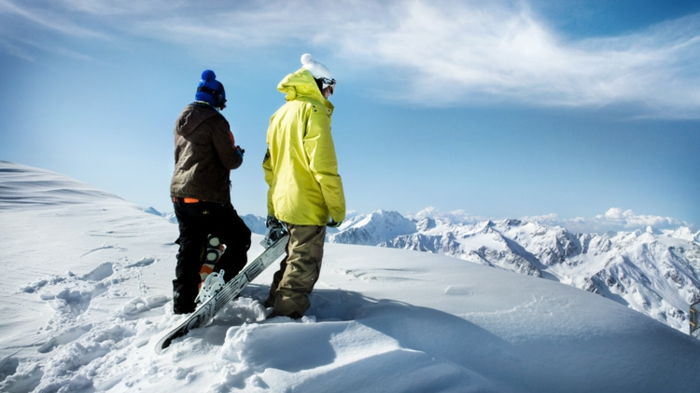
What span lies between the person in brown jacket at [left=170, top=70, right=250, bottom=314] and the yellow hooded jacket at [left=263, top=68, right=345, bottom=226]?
22.9 inches

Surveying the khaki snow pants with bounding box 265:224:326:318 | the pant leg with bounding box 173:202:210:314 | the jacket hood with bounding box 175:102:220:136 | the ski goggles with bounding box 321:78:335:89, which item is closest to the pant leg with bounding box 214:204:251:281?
the pant leg with bounding box 173:202:210:314

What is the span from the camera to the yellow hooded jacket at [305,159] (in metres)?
3.56

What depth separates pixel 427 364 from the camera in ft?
8.40

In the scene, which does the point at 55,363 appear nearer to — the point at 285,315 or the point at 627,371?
the point at 285,315

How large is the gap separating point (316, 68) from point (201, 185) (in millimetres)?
1691

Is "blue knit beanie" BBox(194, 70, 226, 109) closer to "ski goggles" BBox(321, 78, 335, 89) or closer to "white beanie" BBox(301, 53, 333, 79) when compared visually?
"white beanie" BBox(301, 53, 333, 79)

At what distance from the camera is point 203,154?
13.1 feet

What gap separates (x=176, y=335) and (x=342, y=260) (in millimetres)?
4075

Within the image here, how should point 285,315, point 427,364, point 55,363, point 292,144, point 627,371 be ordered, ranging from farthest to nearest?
point 292,144, point 285,315, point 55,363, point 627,371, point 427,364

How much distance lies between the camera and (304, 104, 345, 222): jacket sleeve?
3.54m

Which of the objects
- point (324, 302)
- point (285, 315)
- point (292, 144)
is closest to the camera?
point (285, 315)

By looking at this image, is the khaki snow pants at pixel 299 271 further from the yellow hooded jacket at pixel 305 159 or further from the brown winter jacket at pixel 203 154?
the brown winter jacket at pixel 203 154

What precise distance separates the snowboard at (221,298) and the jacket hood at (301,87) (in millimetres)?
1443

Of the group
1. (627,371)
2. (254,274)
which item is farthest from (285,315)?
(627,371)
